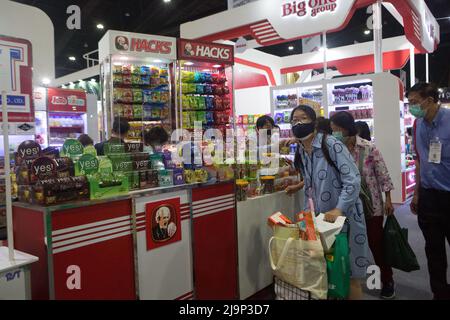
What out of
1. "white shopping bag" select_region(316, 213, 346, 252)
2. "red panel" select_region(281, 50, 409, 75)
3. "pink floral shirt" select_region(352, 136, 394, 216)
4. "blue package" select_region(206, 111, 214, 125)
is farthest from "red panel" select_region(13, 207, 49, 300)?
"red panel" select_region(281, 50, 409, 75)

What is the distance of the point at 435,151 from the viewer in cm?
280

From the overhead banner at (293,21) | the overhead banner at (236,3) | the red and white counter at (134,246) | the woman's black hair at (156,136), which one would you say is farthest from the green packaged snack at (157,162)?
the overhead banner at (236,3)

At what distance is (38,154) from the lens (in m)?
2.30

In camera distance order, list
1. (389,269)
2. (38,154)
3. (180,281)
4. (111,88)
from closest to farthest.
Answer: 1. (38,154)
2. (180,281)
3. (389,269)
4. (111,88)

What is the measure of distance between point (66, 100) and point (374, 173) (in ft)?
21.2

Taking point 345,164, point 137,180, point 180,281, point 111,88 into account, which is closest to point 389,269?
point 345,164

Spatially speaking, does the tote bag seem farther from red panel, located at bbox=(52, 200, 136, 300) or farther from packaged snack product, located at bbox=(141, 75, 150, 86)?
packaged snack product, located at bbox=(141, 75, 150, 86)

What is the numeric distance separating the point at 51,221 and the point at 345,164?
5.67 ft

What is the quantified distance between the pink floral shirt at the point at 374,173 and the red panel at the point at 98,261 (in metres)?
1.88

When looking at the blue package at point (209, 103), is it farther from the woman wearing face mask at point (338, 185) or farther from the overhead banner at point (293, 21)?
the woman wearing face mask at point (338, 185)

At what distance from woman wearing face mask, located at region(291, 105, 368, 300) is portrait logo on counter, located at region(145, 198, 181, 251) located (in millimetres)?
953

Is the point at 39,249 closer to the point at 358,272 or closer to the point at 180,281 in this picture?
the point at 180,281

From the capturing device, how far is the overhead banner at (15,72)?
3.03m

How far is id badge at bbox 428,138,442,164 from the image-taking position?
2777 mm
